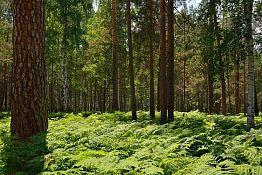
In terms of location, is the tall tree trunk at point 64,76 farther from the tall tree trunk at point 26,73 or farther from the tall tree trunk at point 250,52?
the tall tree trunk at point 26,73

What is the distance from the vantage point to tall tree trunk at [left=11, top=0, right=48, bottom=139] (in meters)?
6.24

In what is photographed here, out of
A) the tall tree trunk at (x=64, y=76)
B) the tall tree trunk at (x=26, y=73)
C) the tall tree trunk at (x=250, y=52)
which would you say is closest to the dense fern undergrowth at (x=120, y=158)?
the tall tree trunk at (x=26, y=73)

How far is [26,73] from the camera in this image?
623cm

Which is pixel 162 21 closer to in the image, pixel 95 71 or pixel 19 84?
pixel 19 84

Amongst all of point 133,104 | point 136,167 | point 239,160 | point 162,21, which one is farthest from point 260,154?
point 133,104

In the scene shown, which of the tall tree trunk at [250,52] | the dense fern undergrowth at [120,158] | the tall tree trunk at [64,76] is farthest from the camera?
the tall tree trunk at [64,76]

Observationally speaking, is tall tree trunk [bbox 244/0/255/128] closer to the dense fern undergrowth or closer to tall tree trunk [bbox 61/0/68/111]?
the dense fern undergrowth

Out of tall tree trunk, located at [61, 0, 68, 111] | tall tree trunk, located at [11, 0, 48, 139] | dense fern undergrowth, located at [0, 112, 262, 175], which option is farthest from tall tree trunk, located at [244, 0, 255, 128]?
tall tree trunk, located at [61, 0, 68, 111]

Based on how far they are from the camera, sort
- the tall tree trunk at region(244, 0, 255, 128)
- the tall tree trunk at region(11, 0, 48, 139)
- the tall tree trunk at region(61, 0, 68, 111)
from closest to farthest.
A: the tall tree trunk at region(11, 0, 48, 139) → the tall tree trunk at region(244, 0, 255, 128) → the tall tree trunk at region(61, 0, 68, 111)

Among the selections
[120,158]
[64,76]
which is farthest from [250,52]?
[64,76]

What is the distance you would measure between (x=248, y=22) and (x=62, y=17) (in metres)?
17.5

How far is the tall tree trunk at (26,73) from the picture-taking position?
6.24 meters

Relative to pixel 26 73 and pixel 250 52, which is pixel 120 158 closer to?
pixel 26 73

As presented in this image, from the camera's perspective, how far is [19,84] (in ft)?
20.5
